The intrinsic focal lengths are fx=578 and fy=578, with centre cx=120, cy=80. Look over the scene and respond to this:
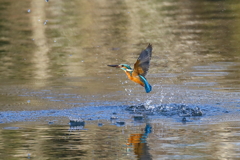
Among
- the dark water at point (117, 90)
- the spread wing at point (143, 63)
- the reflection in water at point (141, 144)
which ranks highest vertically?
the spread wing at point (143, 63)

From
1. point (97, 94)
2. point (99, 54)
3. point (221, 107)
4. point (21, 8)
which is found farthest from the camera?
point (21, 8)

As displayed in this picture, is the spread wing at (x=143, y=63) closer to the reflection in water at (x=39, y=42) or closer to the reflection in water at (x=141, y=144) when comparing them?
the reflection in water at (x=141, y=144)

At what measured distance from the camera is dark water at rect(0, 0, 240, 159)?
658 centimetres

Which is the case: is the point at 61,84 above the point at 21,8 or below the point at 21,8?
below

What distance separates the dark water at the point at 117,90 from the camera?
21.6 feet

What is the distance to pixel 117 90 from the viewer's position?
10273mm

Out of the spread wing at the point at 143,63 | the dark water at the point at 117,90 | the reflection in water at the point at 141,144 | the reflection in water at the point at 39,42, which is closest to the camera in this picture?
→ the reflection in water at the point at 141,144

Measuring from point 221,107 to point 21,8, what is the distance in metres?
19.2

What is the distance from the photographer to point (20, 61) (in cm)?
1387

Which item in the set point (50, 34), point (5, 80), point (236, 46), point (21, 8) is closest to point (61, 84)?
point (5, 80)

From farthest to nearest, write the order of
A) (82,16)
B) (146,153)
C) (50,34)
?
1. (82,16)
2. (50,34)
3. (146,153)

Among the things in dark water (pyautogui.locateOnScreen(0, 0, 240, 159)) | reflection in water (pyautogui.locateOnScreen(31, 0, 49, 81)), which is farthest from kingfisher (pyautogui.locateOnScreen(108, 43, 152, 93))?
reflection in water (pyautogui.locateOnScreen(31, 0, 49, 81))

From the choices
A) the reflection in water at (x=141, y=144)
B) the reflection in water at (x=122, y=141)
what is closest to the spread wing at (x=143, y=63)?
the reflection in water at (x=122, y=141)

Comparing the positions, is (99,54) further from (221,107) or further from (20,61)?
(221,107)
